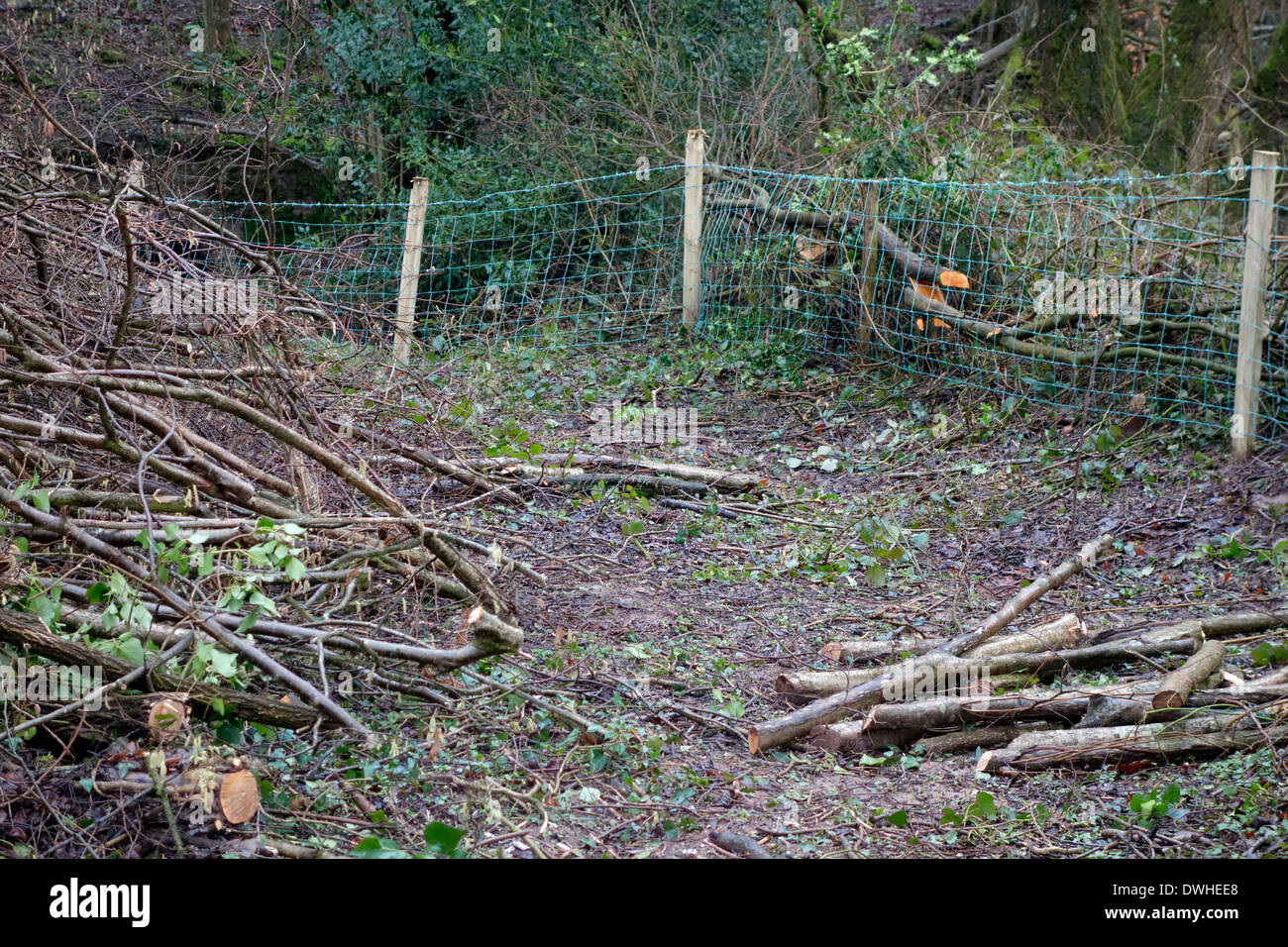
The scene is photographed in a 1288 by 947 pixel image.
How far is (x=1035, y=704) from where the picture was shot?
3990 millimetres

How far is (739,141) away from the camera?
1079 cm

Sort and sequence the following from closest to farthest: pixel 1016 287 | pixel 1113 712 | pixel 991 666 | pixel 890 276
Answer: pixel 1113 712
pixel 991 666
pixel 1016 287
pixel 890 276

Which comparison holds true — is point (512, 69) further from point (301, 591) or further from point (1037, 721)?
point (1037, 721)

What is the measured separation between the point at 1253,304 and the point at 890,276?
2654 millimetres

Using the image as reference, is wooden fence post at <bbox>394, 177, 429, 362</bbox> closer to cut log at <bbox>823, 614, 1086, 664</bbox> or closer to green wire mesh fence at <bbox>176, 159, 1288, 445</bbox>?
green wire mesh fence at <bbox>176, 159, 1288, 445</bbox>

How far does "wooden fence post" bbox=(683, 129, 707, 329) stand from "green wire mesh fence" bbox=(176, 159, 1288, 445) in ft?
0.35

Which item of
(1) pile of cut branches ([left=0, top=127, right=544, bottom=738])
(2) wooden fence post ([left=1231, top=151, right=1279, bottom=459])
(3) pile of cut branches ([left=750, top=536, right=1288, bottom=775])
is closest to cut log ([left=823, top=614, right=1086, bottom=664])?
(3) pile of cut branches ([left=750, top=536, right=1288, bottom=775])

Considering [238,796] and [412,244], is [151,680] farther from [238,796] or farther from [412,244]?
[412,244]

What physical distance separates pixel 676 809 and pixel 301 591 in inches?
66.1

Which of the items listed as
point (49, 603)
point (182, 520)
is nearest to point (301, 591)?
point (182, 520)

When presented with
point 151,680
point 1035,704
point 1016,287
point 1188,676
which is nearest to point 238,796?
point 151,680

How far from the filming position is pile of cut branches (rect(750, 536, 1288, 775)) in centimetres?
376

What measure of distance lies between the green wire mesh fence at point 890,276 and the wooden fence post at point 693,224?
0.11 m

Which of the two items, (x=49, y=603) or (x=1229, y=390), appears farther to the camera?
(x=1229, y=390)
